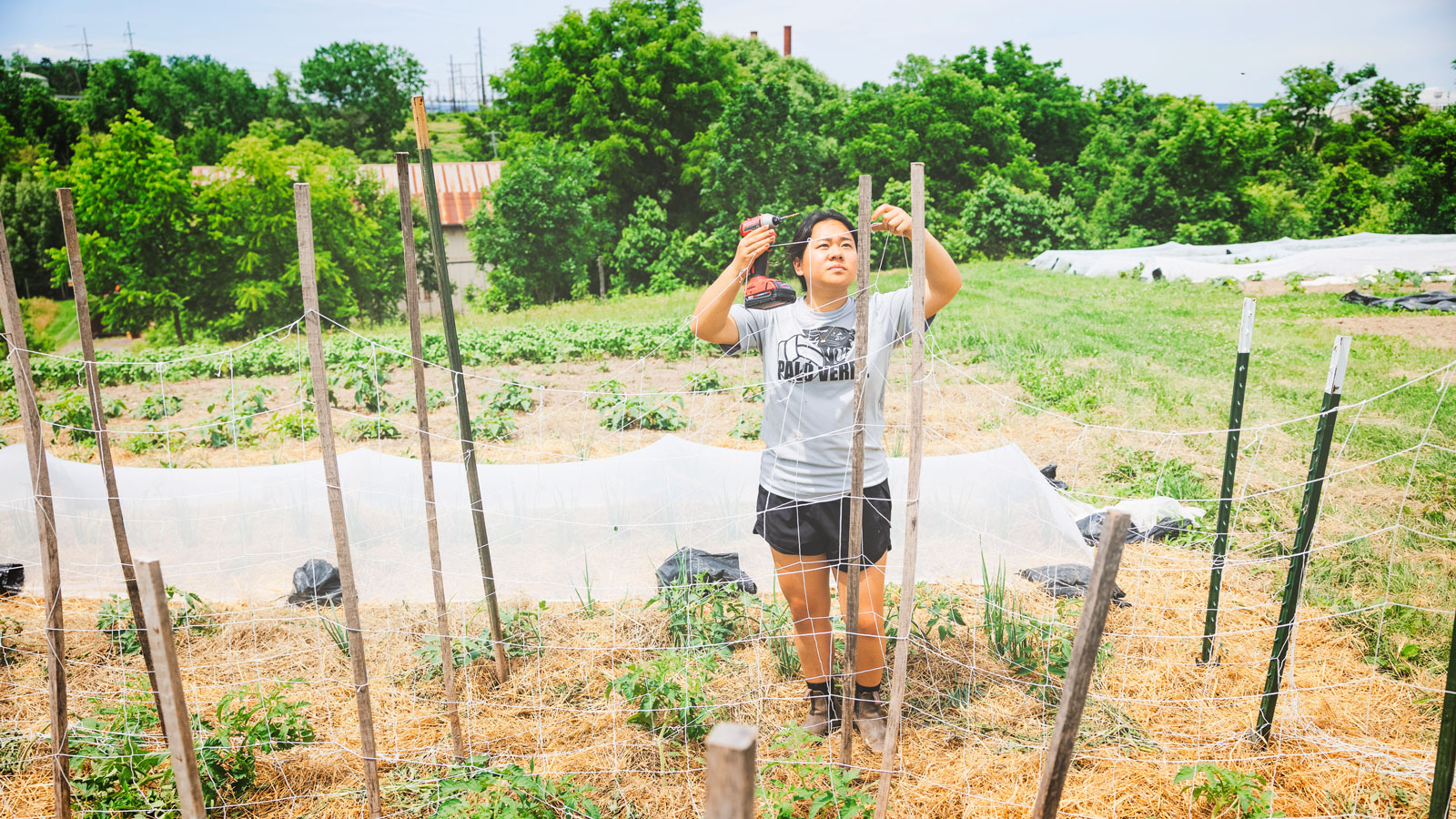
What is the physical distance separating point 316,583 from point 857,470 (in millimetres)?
2603

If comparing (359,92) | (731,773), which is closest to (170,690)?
(731,773)

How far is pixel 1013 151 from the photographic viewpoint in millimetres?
18656

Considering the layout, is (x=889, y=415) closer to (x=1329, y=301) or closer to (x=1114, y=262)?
(x=1329, y=301)

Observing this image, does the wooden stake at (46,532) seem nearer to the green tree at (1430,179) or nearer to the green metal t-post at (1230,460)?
the green metal t-post at (1230,460)

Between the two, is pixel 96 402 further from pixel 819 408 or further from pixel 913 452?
pixel 913 452

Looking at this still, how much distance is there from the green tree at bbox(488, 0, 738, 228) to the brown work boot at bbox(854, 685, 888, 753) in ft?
53.2

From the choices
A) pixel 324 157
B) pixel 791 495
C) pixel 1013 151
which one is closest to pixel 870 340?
pixel 791 495

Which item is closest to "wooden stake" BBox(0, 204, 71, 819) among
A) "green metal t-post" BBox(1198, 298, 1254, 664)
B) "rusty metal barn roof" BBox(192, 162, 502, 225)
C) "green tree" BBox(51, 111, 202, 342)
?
"green metal t-post" BBox(1198, 298, 1254, 664)

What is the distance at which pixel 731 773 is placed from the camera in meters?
0.87

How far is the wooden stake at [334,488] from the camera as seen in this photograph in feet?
6.21

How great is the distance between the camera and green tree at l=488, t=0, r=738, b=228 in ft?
58.3

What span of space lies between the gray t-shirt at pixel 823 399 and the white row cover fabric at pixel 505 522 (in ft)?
3.78

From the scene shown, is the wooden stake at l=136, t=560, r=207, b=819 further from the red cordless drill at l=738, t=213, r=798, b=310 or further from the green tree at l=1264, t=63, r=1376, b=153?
the green tree at l=1264, t=63, r=1376, b=153

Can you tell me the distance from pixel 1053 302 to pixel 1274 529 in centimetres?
797
